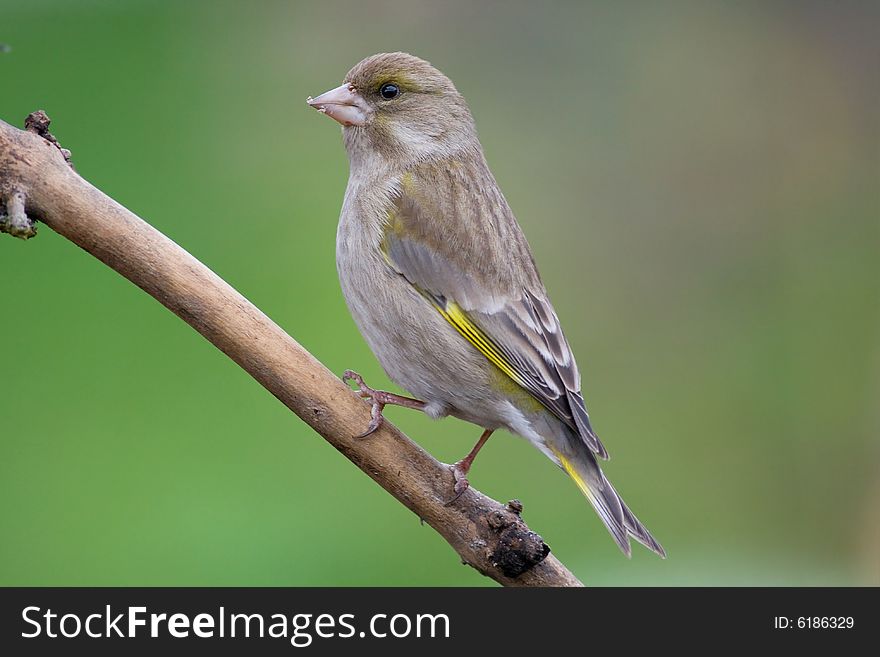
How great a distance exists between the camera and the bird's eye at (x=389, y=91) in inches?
150

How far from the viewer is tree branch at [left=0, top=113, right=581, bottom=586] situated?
9.29 feet

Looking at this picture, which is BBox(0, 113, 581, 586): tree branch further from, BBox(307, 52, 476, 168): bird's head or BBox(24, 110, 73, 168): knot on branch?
BBox(307, 52, 476, 168): bird's head

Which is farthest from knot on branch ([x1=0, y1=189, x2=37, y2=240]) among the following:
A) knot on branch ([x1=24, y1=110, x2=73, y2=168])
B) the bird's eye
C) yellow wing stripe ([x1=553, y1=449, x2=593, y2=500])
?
yellow wing stripe ([x1=553, y1=449, x2=593, y2=500])

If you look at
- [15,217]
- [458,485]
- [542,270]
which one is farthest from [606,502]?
[542,270]

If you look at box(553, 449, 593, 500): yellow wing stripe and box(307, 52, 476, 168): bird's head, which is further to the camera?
box(307, 52, 476, 168): bird's head

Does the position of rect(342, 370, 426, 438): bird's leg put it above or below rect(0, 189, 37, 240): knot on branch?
below

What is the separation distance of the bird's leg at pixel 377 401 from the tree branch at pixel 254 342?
21 mm

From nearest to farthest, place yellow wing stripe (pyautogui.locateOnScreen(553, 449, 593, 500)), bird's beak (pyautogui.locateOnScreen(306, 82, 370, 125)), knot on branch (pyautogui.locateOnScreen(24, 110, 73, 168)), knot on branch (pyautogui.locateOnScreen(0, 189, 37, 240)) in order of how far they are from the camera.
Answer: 1. knot on branch (pyautogui.locateOnScreen(0, 189, 37, 240))
2. knot on branch (pyautogui.locateOnScreen(24, 110, 73, 168))
3. yellow wing stripe (pyautogui.locateOnScreen(553, 449, 593, 500))
4. bird's beak (pyautogui.locateOnScreen(306, 82, 370, 125))

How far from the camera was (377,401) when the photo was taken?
3.10 m

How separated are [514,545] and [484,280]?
0.94m

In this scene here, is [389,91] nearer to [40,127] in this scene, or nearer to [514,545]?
[40,127]

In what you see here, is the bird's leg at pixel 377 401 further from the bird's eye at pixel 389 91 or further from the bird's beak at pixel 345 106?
the bird's eye at pixel 389 91

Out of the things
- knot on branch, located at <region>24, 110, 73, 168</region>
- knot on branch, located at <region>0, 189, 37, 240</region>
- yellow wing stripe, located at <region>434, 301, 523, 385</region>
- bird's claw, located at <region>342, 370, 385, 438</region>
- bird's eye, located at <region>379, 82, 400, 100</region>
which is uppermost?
bird's eye, located at <region>379, 82, 400, 100</region>

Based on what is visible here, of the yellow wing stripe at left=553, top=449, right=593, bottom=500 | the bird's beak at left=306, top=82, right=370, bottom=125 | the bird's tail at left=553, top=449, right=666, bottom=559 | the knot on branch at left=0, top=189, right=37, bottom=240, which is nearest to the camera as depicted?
the knot on branch at left=0, top=189, right=37, bottom=240
